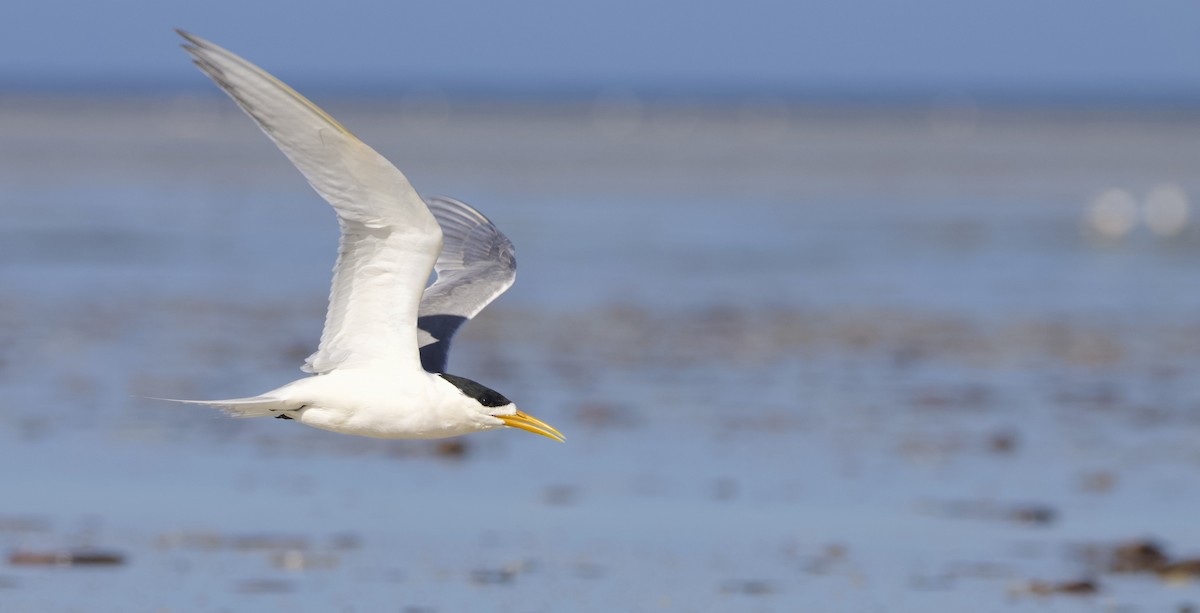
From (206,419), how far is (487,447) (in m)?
1.95

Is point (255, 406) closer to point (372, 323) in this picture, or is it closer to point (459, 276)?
point (372, 323)

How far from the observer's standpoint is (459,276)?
886 centimetres

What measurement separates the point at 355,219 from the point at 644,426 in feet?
20.2

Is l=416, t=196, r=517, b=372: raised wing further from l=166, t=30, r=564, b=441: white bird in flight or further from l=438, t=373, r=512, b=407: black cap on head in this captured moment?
l=438, t=373, r=512, b=407: black cap on head

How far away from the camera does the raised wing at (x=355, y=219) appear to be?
20.9ft

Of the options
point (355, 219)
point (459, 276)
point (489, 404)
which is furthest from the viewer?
point (459, 276)

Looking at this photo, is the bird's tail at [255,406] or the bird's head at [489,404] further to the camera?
the bird's head at [489,404]

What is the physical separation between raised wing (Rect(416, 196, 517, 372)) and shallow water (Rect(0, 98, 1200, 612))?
1216 millimetres

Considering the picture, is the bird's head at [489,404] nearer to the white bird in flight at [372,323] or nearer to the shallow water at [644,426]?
the white bird in flight at [372,323]

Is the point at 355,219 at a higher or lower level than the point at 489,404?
higher

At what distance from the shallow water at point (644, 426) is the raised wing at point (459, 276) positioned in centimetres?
122

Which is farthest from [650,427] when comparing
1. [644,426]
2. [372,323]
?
[372,323]

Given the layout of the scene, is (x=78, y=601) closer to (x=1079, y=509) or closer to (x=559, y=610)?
(x=559, y=610)

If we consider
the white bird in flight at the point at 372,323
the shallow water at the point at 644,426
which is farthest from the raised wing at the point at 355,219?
the shallow water at the point at 644,426
